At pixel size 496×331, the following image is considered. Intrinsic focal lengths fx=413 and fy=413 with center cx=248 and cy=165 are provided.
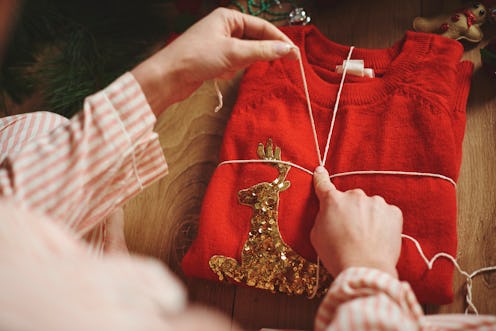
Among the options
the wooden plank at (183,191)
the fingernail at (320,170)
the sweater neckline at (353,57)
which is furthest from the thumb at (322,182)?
the wooden plank at (183,191)

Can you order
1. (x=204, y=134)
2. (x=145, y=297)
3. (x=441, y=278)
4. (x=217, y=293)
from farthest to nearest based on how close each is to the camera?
(x=204, y=134) → (x=217, y=293) → (x=441, y=278) → (x=145, y=297)

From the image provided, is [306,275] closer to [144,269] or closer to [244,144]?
[244,144]

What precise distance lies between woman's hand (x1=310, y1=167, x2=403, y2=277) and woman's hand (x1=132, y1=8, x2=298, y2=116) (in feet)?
0.85

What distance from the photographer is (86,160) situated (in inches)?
21.8

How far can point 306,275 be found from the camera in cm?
70

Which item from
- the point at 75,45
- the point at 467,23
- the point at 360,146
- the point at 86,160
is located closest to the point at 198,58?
the point at 86,160

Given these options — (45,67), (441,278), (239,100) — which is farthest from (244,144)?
(45,67)

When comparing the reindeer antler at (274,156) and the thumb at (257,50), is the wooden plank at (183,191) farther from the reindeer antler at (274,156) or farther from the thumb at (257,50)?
the thumb at (257,50)

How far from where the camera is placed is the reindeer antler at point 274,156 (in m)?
0.76

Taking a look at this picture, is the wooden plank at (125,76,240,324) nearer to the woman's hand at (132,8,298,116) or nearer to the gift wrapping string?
the gift wrapping string

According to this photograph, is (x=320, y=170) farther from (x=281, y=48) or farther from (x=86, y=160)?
(x=86, y=160)

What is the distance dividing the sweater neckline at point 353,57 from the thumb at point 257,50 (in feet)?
0.57

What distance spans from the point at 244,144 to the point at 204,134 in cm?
15

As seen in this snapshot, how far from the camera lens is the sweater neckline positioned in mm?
801
